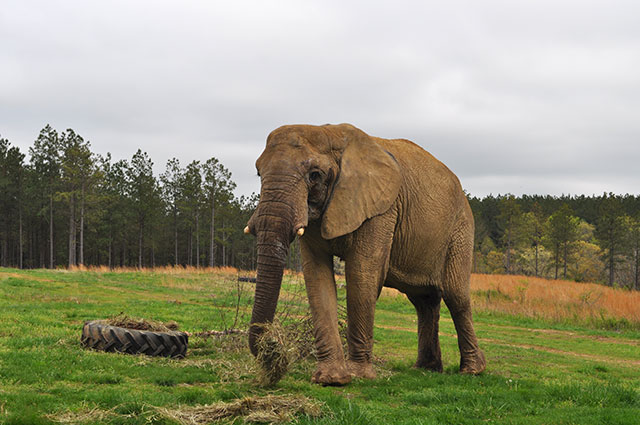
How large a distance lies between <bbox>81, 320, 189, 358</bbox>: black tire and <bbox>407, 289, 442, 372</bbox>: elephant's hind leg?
166 inches

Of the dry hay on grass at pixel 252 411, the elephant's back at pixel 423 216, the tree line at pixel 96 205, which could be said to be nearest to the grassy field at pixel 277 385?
the dry hay on grass at pixel 252 411

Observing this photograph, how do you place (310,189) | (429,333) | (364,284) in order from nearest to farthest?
(310,189) → (364,284) → (429,333)

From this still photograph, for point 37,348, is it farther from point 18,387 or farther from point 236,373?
point 236,373


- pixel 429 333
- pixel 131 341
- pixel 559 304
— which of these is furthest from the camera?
pixel 559 304

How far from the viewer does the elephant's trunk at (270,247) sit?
6.66 metres

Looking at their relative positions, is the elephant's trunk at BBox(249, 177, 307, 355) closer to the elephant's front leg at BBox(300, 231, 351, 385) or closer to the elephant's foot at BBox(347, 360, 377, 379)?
the elephant's front leg at BBox(300, 231, 351, 385)

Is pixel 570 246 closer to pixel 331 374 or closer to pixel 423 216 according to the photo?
pixel 423 216

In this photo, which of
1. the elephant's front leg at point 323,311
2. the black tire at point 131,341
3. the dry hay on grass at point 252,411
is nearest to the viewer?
the dry hay on grass at point 252,411

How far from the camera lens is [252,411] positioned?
18.0 ft

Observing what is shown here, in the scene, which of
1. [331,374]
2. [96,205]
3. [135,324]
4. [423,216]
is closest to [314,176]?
[423,216]

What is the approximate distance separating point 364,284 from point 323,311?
2.27 feet

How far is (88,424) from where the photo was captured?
16.0ft

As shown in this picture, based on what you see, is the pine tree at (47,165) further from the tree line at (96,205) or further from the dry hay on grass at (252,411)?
the dry hay on grass at (252,411)

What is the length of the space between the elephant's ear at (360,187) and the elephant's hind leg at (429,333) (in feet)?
8.51
